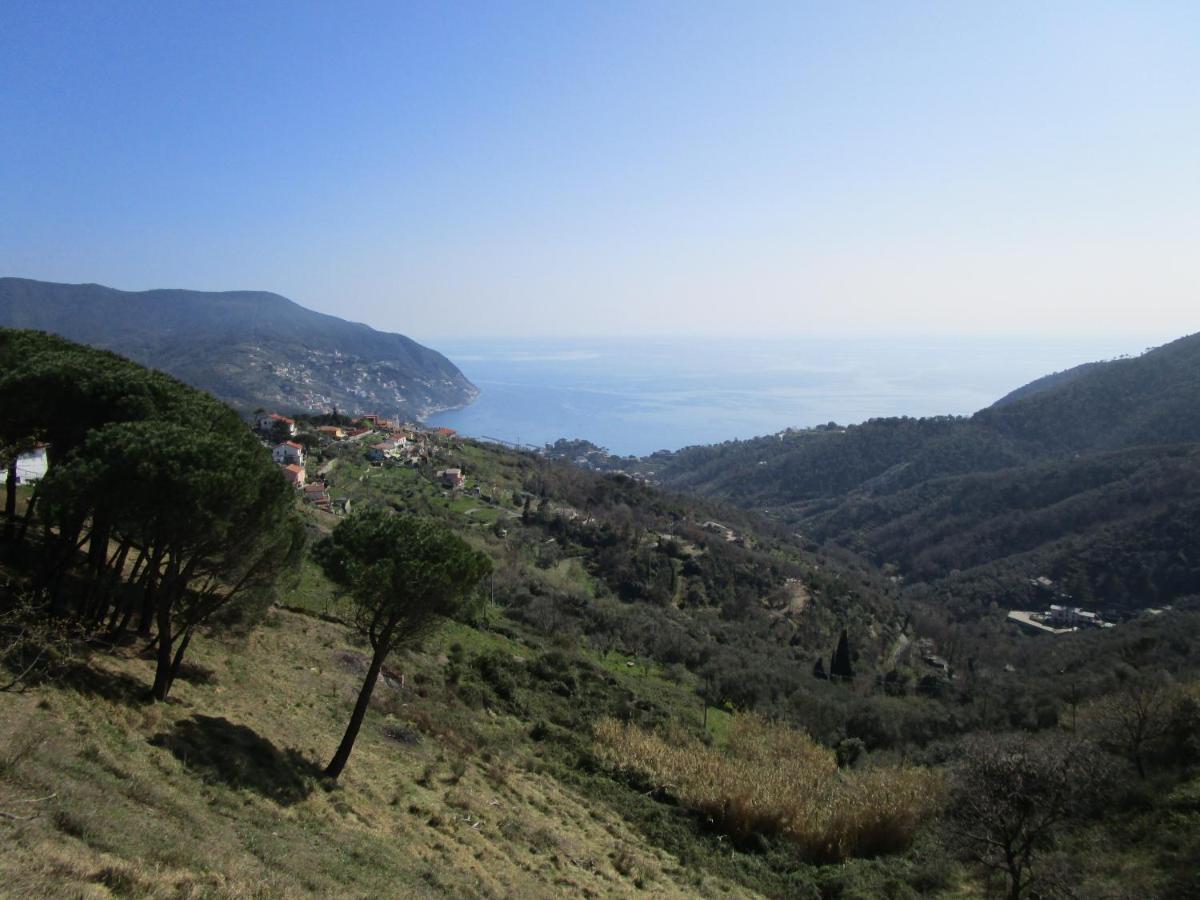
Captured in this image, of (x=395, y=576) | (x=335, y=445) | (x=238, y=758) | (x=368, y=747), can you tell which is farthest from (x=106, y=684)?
(x=335, y=445)

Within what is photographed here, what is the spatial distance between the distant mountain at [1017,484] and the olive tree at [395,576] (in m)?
64.7

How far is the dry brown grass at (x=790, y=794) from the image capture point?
13.6 meters

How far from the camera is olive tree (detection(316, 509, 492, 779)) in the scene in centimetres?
979

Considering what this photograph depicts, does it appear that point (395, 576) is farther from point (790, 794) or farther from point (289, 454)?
point (289, 454)

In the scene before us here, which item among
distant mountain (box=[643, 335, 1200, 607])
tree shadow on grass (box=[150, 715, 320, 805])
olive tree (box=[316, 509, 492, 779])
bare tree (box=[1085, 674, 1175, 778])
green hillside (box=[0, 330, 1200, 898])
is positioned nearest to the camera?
green hillside (box=[0, 330, 1200, 898])

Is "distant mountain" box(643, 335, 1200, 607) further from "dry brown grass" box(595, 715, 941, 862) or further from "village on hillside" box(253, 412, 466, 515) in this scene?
"dry brown grass" box(595, 715, 941, 862)

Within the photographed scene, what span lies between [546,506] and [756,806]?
1752 inches

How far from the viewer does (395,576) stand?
9805mm

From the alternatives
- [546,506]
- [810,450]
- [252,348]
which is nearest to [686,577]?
[546,506]

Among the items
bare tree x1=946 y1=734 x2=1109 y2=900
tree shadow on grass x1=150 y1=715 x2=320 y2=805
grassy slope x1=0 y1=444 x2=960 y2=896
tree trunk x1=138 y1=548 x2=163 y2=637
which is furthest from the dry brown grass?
tree trunk x1=138 y1=548 x2=163 y2=637

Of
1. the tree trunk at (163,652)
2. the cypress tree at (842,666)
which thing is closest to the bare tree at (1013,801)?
the tree trunk at (163,652)

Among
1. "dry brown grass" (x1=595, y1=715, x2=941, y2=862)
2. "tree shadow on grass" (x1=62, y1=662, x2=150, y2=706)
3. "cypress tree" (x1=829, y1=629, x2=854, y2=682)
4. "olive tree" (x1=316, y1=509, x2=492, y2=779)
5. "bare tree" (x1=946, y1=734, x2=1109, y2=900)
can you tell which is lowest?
"cypress tree" (x1=829, y1=629, x2=854, y2=682)

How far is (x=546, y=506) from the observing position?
57438 mm

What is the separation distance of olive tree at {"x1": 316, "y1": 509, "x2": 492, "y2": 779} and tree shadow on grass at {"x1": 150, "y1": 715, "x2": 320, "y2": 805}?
0.71m
